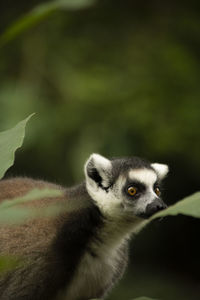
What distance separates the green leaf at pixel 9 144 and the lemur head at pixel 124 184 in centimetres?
193

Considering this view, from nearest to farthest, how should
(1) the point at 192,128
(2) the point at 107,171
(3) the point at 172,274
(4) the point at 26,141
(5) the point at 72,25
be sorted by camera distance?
(2) the point at 107,171, (4) the point at 26,141, (1) the point at 192,128, (5) the point at 72,25, (3) the point at 172,274

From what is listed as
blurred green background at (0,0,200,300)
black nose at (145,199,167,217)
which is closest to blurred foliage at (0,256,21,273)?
black nose at (145,199,167,217)

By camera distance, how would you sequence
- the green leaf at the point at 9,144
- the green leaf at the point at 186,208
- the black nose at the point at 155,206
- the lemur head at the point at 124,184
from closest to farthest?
1. the green leaf at the point at 186,208
2. the green leaf at the point at 9,144
3. the black nose at the point at 155,206
4. the lemur head at the point at 124,184

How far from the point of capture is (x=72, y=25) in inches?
321

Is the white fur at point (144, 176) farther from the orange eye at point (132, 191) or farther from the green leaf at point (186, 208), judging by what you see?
the green leaf at point (186, 208)

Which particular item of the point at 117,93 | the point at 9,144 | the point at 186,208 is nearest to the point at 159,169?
the point at 9,144

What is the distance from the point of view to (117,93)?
272 inches

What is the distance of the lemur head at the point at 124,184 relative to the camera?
3.62m

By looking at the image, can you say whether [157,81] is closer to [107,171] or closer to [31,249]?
[107,171]

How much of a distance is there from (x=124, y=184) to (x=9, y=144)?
7.36 ft

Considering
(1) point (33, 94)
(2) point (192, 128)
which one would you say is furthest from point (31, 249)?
(2) point (192, 128)

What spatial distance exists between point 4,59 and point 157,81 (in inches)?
74.5

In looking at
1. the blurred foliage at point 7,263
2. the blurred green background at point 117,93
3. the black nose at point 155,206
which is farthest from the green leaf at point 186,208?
the blurred green background at point 117,93

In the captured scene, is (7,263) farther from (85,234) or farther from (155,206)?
(85,234)
